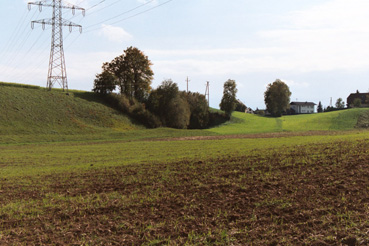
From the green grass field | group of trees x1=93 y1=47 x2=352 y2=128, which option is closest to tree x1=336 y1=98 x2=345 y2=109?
group of trees x1=93 y1=47 x2=352 y2=128

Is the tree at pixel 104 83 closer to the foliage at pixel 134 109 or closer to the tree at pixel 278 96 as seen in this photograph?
the foliage at pixel 134 109

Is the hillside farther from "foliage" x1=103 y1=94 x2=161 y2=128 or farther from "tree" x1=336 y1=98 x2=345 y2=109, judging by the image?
"tree" x1=336 y1=98 x2=345 y2=109

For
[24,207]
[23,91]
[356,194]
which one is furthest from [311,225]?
[23,91]

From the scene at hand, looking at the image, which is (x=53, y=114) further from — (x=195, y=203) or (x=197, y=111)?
(x=195, y=203)

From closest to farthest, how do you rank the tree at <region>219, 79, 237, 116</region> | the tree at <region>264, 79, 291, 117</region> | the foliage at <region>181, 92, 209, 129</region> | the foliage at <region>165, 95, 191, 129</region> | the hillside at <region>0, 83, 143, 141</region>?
the hillside at <region>0, 83, 143, 141</region>, the foliage at <region>165, 95, 191, 129</region>, the foliage at <region>181, 92, 209, 129</region>, the tree at <region>219, 79, 237, 116</region>, the tree at <region>264, 79, 291, 117</region>

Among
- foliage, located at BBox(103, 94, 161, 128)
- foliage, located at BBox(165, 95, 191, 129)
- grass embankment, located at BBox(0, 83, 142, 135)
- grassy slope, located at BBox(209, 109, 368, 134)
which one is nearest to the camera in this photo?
grass embankment, located at BBox(0, 83, 142, 135)

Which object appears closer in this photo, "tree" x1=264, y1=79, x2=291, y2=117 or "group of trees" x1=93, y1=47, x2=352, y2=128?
"group of trees" x1=93, y1=47, x2=352, y2=128

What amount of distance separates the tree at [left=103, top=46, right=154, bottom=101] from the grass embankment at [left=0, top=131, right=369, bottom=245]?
269 ft

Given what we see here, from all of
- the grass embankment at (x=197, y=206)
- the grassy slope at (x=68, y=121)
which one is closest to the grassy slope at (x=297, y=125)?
the grassy slope at (x=68, y=121)

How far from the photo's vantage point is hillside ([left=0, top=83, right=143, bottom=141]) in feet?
218

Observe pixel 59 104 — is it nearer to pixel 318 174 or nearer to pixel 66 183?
pixel 66 183

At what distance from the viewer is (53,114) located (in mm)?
76875

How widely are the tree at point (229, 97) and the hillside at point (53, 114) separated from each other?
38022 mm

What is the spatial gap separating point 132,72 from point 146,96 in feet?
29.9
